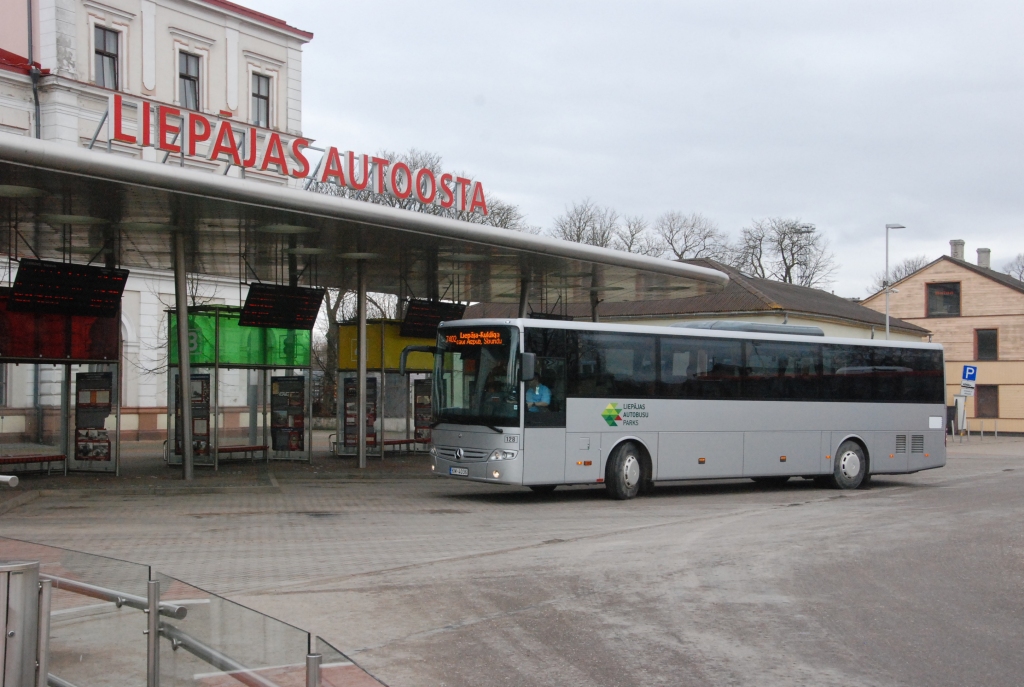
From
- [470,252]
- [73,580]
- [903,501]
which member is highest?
[470,252]

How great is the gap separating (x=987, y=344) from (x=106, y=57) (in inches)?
1885

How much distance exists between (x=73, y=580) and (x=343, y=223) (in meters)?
13.6

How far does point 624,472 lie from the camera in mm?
17703

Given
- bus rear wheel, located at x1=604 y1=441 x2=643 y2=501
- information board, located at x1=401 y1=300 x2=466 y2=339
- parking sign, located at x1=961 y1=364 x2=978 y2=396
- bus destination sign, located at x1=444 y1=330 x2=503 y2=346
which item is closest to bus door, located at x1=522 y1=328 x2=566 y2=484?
bus destination sign, located at x1=444 y1=330 x2=503 y2=346

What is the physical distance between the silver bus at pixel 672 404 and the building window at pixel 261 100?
25.9m

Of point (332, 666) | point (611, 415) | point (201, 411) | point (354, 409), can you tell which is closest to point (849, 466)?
point (611, 415)

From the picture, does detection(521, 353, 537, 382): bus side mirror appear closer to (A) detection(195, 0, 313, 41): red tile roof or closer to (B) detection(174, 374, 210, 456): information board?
(B) detection(174, 374, 210, 456): information board

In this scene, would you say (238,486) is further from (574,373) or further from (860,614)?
(860,614)

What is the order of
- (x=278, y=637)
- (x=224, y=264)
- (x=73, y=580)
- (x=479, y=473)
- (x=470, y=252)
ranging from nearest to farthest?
(x=278, y=637) → (x=73, y=580) → (x=479, y=473) → (x=470, y=252) → (x=224, y=264)

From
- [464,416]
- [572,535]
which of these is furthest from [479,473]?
[572,535]

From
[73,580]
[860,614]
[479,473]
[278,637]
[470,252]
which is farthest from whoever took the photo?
[470,252]

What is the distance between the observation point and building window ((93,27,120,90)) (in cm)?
3491

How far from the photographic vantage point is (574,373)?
56.2 feet

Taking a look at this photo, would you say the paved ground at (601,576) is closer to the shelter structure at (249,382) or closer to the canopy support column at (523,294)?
the shelter structure at (249,382)
